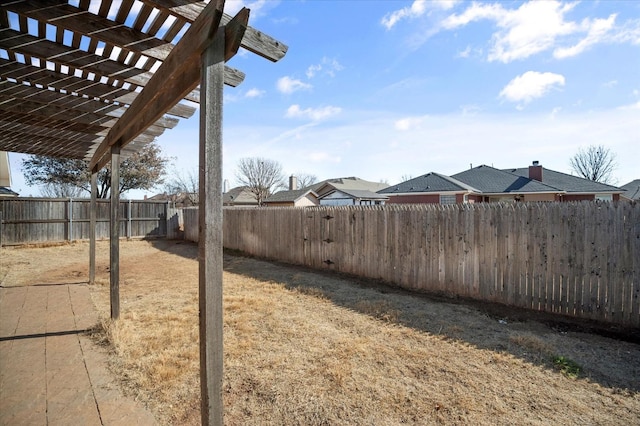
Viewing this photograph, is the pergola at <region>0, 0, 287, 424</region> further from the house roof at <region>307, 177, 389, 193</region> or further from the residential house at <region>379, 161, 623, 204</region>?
the house roof at <region>307, 177, 389, 193</region>

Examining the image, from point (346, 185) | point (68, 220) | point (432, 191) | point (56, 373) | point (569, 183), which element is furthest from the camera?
point (346, 185)

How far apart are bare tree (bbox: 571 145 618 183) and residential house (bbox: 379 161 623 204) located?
21.2 meters

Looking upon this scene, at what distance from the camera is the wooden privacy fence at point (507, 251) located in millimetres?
4137

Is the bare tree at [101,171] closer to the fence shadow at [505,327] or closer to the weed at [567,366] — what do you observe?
the fence shadow at [505,327]

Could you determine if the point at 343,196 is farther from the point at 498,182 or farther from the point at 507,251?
the point at 507,251

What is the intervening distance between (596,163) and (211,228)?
159ft

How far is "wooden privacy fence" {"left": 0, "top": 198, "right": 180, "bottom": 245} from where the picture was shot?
1162 cm

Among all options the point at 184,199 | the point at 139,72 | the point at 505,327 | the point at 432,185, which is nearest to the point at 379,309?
the point at 505,327

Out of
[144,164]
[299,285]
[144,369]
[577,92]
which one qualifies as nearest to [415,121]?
[577,92]

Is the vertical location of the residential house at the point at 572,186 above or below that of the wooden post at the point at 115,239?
above

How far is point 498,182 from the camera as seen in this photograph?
20.3 metres

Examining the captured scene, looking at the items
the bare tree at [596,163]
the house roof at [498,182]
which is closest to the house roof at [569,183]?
the house roof at [498,182]

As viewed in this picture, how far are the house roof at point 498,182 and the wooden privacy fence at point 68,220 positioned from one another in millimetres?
19228

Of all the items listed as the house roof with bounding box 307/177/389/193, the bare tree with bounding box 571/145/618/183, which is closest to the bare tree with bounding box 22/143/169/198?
the house roof with bounding box 307/177/389/193
